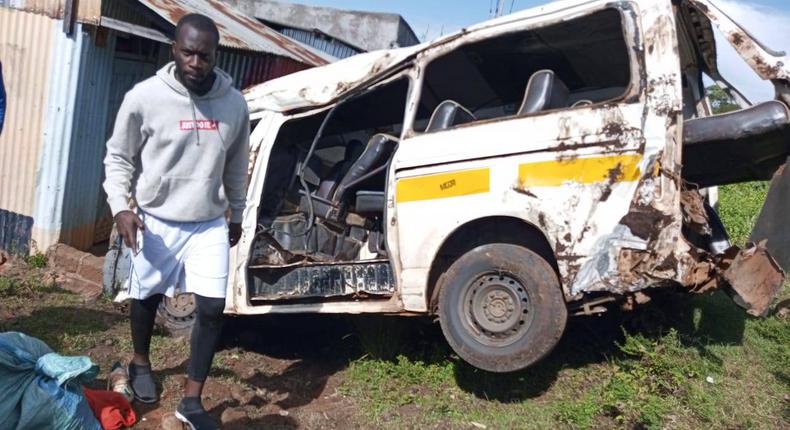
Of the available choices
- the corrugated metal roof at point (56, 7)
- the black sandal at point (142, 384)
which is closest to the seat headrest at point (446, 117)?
the black sandal at point (142, 384)

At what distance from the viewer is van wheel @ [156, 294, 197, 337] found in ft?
18.1

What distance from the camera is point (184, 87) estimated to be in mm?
3500

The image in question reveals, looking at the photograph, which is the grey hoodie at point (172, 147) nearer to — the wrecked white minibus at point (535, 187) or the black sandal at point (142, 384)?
the black sandal at point (142, 384)

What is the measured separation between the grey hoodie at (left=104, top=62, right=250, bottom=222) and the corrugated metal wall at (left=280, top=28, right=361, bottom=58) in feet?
55.0

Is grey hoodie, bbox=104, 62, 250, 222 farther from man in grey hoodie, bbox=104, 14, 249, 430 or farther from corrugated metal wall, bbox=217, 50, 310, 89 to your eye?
corrugated metal wall, bbox=217, 50, 310, 89

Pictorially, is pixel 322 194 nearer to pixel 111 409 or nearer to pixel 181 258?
pixel 181 258

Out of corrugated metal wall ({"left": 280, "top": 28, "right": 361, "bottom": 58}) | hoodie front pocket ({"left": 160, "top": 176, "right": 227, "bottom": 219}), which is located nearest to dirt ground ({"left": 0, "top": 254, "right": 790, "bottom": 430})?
hoodie front pocket ({"left": 160, "top": 176, "right": 227, "bottom": 219})

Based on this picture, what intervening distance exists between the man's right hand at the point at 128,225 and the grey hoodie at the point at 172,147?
1.9 inches

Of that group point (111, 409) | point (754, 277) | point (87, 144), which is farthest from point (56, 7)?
point (754, 277)

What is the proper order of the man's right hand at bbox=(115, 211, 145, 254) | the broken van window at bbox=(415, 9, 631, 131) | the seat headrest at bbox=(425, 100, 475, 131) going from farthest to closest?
1. the broken van window at bbox=(415, 9, 631, 131)
2. the seat headrest at bbox=(425, 100, 475, 131)
3. the man's right hand at bbox=(115, 211, 145, 254)

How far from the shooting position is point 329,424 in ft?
13.6

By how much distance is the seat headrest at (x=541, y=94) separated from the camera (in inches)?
166

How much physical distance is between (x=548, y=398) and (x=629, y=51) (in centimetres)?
196

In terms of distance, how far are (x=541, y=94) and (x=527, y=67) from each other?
133cm
